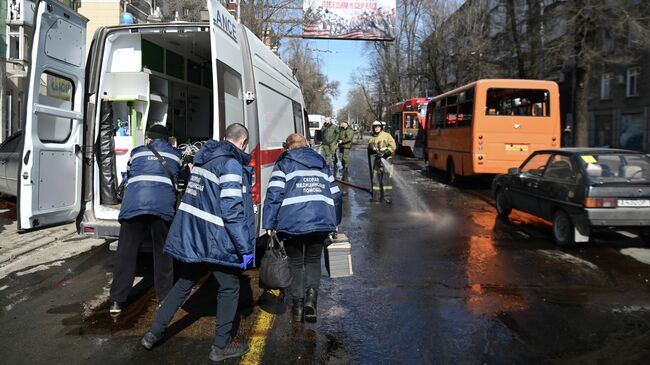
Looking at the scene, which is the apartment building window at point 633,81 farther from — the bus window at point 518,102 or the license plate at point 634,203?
the license plate at point 634,203

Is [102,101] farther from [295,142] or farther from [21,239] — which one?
[21,239]

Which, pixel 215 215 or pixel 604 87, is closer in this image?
pixel 215 215

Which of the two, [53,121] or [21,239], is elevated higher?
[53,121]

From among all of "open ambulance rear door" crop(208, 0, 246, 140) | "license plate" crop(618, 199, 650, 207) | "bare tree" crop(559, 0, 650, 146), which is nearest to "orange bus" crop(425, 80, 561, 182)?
"license plate" crop(618, 199, 650, 207)

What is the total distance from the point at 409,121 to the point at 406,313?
26247 millimetres

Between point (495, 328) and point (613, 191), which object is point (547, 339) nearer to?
point (495, 328)

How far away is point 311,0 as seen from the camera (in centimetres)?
1822

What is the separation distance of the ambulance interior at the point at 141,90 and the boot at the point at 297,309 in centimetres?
233

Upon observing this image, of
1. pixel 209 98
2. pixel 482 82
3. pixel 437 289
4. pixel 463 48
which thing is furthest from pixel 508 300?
pixel 463 48

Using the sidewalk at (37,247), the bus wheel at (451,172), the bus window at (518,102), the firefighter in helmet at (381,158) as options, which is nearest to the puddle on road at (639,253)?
the firefighter in helmet at (381,158)

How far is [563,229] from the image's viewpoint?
759 centimetres

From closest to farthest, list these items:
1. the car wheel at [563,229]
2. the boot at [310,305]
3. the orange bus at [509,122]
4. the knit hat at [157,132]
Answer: the boot at [310,305] < the knit hat at [157,132] < the car wheel at [563,229] < the orange bus at [509,122]

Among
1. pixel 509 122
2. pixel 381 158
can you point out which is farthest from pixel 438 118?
pixel 381 158

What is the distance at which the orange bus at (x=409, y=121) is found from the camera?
95.8 feet
